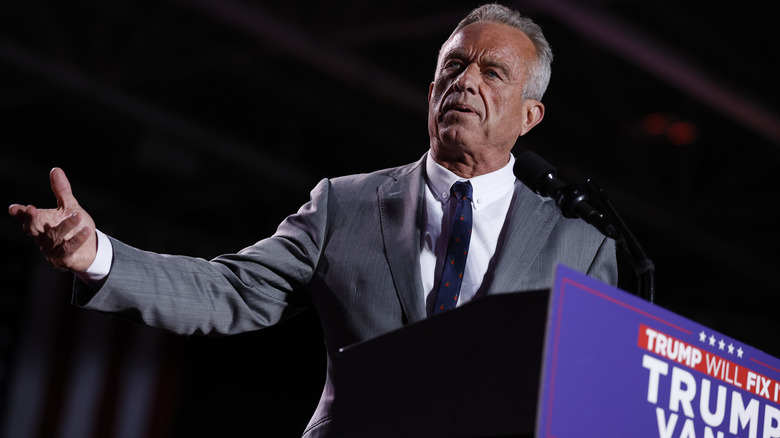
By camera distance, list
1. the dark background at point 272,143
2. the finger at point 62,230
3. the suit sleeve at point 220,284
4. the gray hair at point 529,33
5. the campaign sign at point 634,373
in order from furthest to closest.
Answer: the dark background at point 272,143
the gray hair at point 529,33
the suit sleeve at point 220,284
the finger at point 62,230
the campaign sign at point 634,373

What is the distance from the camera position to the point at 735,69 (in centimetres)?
493

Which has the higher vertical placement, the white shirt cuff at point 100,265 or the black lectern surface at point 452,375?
the white shirt cuff at point 100,265

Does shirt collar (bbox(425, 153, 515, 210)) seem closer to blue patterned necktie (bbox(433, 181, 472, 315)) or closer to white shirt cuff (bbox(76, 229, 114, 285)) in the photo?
blue patterned necktie (bbox(433, 181, 472, 315))

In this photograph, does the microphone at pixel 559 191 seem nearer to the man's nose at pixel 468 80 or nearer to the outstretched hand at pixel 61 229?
the man's nose at pixel 468 80

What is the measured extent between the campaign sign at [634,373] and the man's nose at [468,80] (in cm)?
77

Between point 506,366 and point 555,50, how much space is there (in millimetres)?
4425

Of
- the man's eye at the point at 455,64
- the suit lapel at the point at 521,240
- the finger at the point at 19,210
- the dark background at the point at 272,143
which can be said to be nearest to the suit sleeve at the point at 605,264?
the suit lapel at the point at 521,240

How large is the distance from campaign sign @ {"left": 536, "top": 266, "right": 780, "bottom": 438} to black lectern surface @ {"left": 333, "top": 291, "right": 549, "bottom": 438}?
0.03 metres

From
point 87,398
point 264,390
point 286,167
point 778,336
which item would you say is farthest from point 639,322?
point 778,336

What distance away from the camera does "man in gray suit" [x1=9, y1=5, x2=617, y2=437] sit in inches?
60.4

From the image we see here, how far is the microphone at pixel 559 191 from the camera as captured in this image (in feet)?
4.91

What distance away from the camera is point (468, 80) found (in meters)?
1.88

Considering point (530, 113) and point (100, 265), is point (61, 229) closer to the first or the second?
point (100, 265)

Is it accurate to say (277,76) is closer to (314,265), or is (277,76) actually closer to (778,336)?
(314,265)
